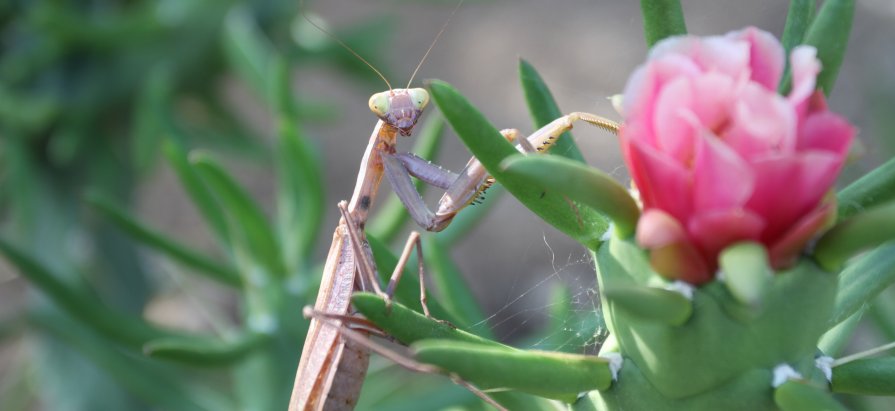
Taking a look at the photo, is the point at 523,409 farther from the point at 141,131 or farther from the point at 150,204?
the point at 150,204

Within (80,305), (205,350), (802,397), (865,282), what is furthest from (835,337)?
(80,305)

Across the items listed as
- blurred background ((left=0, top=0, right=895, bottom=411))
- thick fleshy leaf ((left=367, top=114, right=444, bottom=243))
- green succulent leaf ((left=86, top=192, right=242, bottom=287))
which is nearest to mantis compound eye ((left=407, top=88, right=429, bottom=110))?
thick fleshy leaf ((left=367, top=114, right=444, bottom=243))

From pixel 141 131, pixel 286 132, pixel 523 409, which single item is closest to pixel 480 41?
pixel 141 131

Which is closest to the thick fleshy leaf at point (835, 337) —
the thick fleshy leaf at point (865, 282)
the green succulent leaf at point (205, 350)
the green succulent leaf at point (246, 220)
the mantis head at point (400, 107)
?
the thick fleshy leaf at point (865, 282)

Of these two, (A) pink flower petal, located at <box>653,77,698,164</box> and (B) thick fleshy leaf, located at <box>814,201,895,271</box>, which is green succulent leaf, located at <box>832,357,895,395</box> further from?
(A) pink flower petal, located at <box>653,77,698,164</box>

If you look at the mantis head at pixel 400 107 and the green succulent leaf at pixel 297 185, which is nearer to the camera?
the mantis head at pixel 400 107

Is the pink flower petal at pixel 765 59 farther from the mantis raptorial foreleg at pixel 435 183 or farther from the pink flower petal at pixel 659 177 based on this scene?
the mantis raptorial foreleg at pixel 435 183
